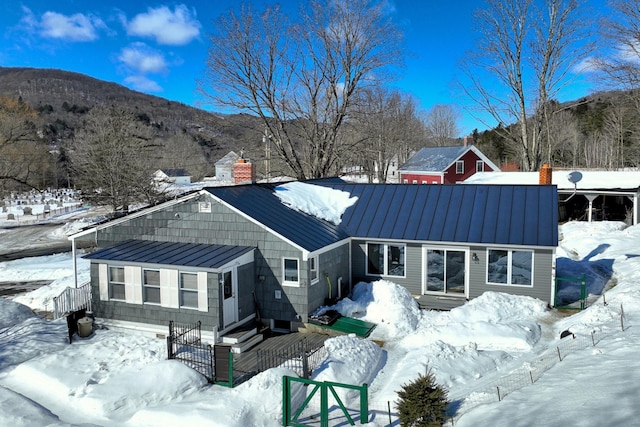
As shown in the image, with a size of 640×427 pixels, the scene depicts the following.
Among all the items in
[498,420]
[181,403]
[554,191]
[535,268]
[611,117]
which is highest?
[611,117]

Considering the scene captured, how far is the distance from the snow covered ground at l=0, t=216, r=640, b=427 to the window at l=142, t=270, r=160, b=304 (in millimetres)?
1224

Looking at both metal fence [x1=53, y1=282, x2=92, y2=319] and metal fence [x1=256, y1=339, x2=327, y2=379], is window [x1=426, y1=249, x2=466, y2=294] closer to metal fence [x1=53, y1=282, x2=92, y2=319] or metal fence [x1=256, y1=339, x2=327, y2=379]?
metal fence [x1=256, y1=339, x2=327, y2=379]

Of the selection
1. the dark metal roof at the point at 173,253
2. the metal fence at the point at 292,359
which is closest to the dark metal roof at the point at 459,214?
the dark metal roof at the point at 173,253

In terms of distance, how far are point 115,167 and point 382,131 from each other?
95.2 ft

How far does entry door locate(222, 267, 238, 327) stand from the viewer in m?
14.2

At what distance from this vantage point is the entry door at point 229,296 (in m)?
14.2

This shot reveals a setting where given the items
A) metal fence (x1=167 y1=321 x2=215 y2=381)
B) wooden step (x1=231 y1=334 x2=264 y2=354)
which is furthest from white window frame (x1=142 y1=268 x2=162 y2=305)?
wooden step (x1=231 y1=334 x2=264 y2=354)

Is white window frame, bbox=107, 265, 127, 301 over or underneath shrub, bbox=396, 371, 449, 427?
over

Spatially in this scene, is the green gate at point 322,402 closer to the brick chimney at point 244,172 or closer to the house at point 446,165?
the brick chimney at point 244,172

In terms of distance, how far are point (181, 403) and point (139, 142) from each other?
38.1 metres

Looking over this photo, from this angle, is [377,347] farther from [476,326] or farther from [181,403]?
[181,403]

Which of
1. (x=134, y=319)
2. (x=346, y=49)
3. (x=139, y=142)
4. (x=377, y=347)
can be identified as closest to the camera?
(x=377, y=347)

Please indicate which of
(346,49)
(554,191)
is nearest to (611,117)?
(346,49)

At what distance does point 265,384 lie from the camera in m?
10.6
